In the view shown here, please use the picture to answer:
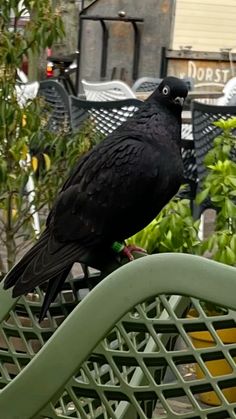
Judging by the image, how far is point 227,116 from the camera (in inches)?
199

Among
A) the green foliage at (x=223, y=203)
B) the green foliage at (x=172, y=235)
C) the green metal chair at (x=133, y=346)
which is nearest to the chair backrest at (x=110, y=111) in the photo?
the green foliage at (x=223, y=203)

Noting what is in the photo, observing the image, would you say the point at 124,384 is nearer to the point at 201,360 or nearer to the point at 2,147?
the point at 201,360

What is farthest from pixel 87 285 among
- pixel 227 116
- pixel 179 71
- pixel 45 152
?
pixel 179 71

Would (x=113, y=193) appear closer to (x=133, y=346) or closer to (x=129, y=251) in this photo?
(x=129, y=251)

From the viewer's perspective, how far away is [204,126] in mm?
5234

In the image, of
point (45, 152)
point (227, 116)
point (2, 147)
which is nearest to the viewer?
point (2, 147)

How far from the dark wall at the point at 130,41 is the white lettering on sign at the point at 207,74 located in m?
2.29

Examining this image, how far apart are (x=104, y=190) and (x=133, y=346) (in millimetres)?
1009

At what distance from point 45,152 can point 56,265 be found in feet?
5.47

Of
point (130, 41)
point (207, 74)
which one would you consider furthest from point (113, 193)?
point (130, 41)

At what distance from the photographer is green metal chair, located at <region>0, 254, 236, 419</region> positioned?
1576 mm

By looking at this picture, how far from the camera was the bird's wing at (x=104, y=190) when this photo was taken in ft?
8.59

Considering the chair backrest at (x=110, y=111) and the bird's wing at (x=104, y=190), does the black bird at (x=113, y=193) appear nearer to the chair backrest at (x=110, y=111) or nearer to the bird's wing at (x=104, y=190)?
the bird's wing at (x=104, y=190)

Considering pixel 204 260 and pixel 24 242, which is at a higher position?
pixel 204 260
